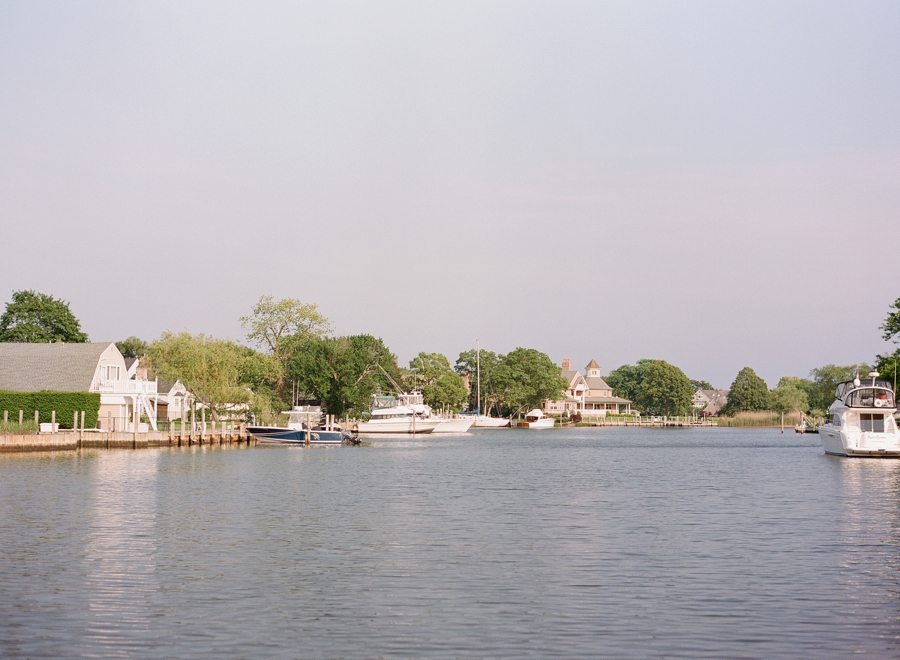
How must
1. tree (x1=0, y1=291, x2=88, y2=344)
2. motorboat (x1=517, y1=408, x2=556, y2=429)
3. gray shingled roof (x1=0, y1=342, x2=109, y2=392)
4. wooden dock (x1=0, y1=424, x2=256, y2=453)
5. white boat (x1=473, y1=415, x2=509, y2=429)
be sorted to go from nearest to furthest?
wooden dock (x1=0, y1=424, x2=256, y2=453)
gray shingled roof (x1=0, y1=342, x2=109, y2=392)
tree (x1=0, y1=291, x2=88, y2=344)
white boat (x1=473, y1=415, x2=509, y2=429)
motorboat (x1=517, y1=408, x2=556, y2=429)

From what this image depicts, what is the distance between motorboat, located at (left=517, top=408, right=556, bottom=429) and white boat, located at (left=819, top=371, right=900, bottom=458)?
110415 millimetres

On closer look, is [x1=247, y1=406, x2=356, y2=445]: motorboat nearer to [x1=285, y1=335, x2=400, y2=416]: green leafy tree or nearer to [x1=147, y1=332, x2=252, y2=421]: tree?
[x1=147, y1=332, x2=252, y2=421]: tree

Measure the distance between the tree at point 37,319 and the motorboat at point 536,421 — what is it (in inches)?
3296

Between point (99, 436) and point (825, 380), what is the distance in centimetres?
16055

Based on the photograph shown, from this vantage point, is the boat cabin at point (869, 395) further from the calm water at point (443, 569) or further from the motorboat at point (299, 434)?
the motorboat at point (299, 434)

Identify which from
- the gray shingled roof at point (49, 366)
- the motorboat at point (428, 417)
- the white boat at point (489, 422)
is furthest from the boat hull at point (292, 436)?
the white boat at point (489, 422)

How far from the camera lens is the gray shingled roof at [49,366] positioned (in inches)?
3216

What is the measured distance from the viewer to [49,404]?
71.2 meters

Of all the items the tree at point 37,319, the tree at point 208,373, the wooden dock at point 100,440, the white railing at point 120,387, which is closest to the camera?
the wooden dock at point 100,440

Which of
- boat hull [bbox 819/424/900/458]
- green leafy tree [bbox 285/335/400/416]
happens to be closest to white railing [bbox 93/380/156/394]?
green leafy tree [bbox 285/335/400/416]

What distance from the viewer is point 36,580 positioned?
19.8 meters

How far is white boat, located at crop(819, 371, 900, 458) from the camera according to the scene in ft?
208

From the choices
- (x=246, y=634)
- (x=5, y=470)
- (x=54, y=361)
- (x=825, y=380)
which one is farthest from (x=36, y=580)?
(x=825, y=380)

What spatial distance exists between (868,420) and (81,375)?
6085 centimetres
